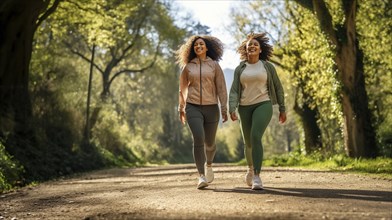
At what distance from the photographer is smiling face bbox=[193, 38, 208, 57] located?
28.1 feet

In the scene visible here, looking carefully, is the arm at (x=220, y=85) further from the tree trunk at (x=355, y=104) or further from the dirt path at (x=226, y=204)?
the tree trunk at (x=355, y=104)

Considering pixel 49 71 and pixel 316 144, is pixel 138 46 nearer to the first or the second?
pixel 49 71

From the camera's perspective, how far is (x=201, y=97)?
8.47m

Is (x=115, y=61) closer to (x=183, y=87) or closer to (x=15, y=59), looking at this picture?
(x=15, y=59)

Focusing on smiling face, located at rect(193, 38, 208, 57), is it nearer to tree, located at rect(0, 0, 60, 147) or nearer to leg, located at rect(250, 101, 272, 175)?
leg, located at rect(250, 101, 272, 175)

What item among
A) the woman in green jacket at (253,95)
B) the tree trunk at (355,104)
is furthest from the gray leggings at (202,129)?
the tree trunk at (355,104)

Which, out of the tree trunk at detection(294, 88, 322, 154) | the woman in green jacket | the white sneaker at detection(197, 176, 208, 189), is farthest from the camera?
the tree trunk at detection(294, 88, 322, 154)

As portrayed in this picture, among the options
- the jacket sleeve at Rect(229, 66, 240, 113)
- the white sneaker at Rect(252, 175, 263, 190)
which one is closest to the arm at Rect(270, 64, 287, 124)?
the jacket sleeve at Rect(229, 66, 240, 113)

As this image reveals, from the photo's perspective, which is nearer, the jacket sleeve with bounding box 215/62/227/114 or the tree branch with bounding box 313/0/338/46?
the jacket sleeve with bounding box 215/62/227/114

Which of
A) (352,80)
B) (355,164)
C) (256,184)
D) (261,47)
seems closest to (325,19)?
(352,80)

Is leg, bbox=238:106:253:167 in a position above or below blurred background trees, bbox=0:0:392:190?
below

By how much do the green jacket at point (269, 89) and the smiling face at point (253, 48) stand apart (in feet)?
0.61

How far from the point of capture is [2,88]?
15.5 m

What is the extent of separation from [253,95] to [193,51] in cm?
137
